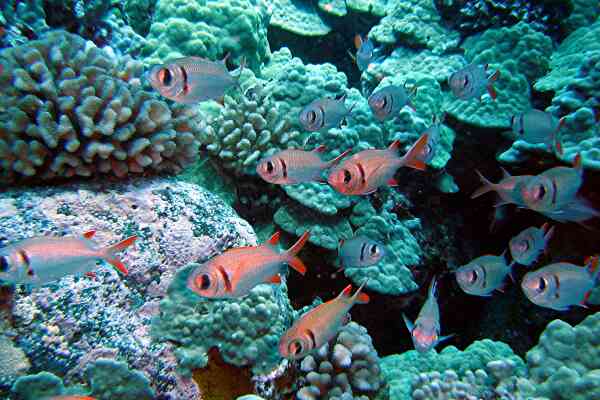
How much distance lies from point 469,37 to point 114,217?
755 cm

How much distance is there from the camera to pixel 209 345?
3006mm

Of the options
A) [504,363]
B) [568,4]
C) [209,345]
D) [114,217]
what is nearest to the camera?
[209,345]

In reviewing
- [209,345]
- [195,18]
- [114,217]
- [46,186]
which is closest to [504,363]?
[209,345]

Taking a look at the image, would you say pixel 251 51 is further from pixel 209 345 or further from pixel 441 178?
pixel 209 345

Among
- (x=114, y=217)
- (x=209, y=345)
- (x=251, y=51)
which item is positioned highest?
(x=251, y=51)

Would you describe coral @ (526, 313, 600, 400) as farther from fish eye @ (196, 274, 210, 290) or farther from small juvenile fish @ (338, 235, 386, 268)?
fish eye @ (196, 274, 210, 290)

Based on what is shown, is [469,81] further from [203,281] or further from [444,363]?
[203,281]

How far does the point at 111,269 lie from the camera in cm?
302

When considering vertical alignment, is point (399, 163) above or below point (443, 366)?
above

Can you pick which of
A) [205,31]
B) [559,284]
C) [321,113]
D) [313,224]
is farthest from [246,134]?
[559,284]

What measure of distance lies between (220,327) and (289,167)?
4.68 ft

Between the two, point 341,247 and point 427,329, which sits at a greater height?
point 341,247

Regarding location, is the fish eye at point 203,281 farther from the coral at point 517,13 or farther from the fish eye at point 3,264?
the coral at point 517,13

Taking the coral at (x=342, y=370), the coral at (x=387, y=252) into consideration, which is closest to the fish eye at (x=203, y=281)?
the coral at (x=342, y=370)
